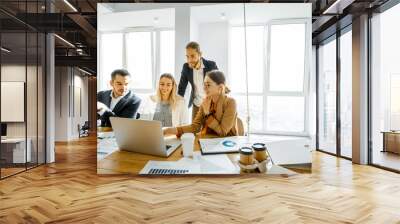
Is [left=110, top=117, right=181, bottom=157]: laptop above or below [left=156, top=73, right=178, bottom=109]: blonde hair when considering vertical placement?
below

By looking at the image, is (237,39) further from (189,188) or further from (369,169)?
(369,169)

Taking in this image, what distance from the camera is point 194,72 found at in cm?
477

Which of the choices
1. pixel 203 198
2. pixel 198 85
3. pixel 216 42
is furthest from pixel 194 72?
pixel 203 198

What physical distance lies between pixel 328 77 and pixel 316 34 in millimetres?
1087

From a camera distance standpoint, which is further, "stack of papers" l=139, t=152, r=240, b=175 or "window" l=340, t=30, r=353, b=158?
"window" l=340, t=30, r=353, b=158

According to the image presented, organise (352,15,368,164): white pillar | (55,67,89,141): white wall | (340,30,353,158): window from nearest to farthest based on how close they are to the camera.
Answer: (352,15,368,164): white pillar → (340,30,353,158): window → (55,67,89,141): white wall

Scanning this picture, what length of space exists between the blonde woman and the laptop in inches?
4.7

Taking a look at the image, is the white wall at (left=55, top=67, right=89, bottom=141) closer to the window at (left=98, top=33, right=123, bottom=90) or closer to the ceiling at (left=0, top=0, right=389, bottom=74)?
the ceiling at (left=0, top=0, right=389, bottom=74)

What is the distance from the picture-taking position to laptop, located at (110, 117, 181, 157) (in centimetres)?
465

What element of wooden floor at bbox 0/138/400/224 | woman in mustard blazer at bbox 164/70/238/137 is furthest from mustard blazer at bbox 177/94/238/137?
wooden floor at bbox 0/138/400/224

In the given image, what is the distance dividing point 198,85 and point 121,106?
119cm

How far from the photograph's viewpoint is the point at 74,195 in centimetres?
390

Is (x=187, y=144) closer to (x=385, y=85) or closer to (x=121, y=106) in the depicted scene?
(x=121, y=106)

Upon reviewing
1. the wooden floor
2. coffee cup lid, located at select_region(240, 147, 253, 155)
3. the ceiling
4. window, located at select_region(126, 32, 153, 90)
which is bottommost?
the wooden floor
